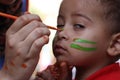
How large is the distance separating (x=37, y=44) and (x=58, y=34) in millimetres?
127

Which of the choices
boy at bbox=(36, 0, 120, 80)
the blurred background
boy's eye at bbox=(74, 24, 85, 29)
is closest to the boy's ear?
boy at bbox=(36, 0, 120, 80)

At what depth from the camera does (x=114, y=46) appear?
106 cm

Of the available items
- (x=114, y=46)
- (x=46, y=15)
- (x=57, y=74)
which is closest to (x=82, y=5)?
(x=114, y=46)

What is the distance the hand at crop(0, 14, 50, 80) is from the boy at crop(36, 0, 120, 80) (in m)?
0.11

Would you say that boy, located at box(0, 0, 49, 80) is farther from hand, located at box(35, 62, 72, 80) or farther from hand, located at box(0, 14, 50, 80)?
hand, located at box(35, 62, 72, 80)

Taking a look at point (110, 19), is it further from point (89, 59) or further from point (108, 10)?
point (89, 59)

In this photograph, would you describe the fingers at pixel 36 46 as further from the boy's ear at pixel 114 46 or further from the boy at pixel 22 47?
the boy's ear at pixel 114 46

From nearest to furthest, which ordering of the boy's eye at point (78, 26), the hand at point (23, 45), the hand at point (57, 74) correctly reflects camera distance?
1. the hand at point (23, 45)
2. the boy's eye at point (78, 26)
3. the hand at point (57, 74)

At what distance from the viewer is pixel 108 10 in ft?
3.43

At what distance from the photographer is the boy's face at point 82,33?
3.32 ft

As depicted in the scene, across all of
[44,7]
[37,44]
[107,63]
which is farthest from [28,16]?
[44,7]

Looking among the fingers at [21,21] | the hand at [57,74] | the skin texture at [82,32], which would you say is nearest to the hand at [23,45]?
the fingers at [21,21]

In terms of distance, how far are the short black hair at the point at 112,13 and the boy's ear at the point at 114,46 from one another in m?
0.02

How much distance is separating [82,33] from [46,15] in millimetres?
1362
